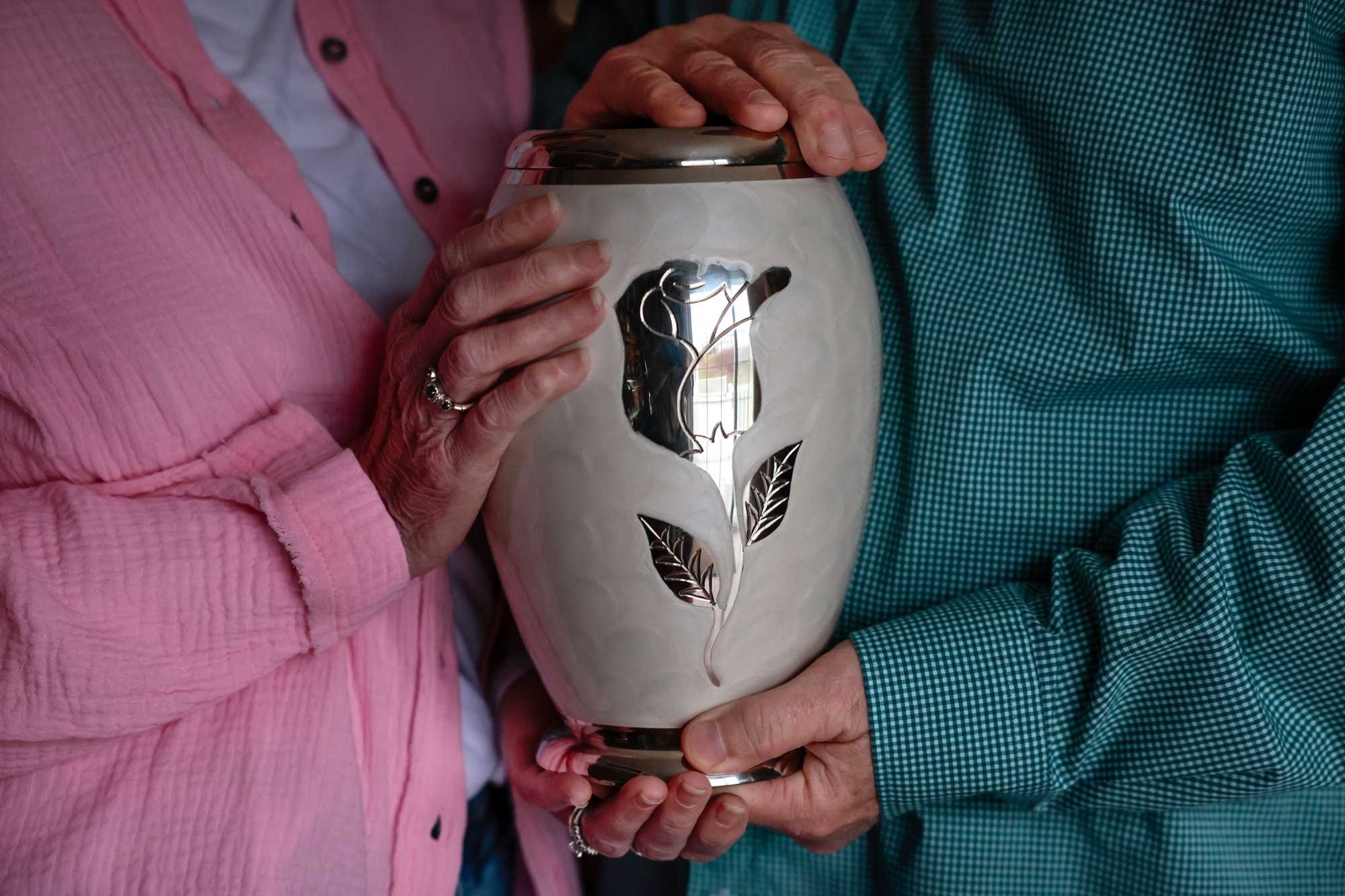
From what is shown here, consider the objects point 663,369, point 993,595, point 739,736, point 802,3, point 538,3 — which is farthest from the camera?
point 538,3

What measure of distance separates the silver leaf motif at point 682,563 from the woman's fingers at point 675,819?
0.51ft

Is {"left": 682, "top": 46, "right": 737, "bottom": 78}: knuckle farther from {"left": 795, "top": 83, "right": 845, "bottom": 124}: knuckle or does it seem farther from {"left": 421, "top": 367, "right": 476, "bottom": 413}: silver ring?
{"left": 421, "top": 367, "right": 476, "bottom": 413}: silver ring

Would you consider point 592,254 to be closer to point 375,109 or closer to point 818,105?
point 818,105

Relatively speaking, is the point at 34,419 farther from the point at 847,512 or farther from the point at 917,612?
the point at 917,612

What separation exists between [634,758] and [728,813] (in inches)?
3.5

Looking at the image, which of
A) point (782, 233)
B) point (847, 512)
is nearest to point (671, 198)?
point (782, 233)

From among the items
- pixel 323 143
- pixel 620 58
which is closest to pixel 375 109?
pixel 323 143

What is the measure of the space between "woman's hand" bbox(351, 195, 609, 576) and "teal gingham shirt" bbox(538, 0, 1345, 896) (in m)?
0.38

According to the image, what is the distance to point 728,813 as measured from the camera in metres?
0.83

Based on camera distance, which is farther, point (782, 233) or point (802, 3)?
point (802, 3)

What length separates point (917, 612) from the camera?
0.97m

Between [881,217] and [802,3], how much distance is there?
24cm

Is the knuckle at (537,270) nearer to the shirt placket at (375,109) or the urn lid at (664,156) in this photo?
the urn lid at (664,156)

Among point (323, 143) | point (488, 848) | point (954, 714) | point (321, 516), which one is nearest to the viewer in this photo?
point (321, 516)
